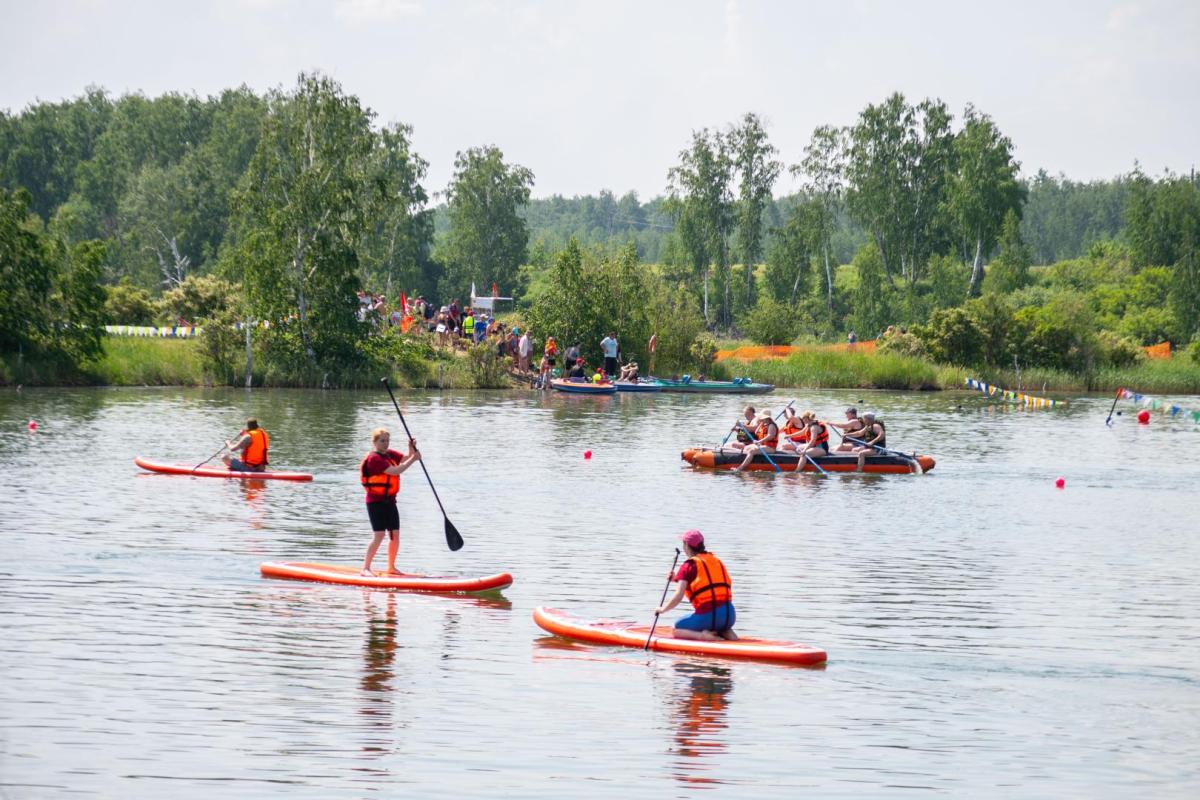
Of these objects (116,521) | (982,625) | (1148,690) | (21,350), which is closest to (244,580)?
(116,521)

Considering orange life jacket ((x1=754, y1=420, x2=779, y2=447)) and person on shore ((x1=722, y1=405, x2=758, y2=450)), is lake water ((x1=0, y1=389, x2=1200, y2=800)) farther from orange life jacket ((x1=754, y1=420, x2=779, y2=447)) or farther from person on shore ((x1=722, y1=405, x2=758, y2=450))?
person on shore ((x1=722, y1=405, x2=758, y2=450))

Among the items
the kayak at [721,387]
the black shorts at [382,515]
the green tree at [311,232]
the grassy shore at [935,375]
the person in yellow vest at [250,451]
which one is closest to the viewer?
the black shorts at [382,515]

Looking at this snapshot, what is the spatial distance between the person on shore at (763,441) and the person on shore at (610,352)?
27131 mm

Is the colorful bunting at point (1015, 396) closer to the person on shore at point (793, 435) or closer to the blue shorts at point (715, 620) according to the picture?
the person on shore at point (793, 435)

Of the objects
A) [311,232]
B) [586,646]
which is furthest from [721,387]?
[586,646]

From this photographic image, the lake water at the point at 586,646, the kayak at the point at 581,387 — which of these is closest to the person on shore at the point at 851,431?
the lake water at the point at 586,646

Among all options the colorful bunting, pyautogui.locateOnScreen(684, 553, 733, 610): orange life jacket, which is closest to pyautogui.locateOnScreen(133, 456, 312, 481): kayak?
pyautogui.locateOnScreen(684, 553, 733, 610): orange life jacket

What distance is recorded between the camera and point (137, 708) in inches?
439

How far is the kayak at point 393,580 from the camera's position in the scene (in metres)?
16.4

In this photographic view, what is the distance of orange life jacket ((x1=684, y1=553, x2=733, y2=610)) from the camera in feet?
44.5

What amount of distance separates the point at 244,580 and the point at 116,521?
5.09 m

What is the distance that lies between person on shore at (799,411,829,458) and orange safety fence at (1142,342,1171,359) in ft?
138

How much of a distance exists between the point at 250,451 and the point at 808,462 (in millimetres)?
11312

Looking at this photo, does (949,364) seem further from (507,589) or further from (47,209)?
(47,209)
